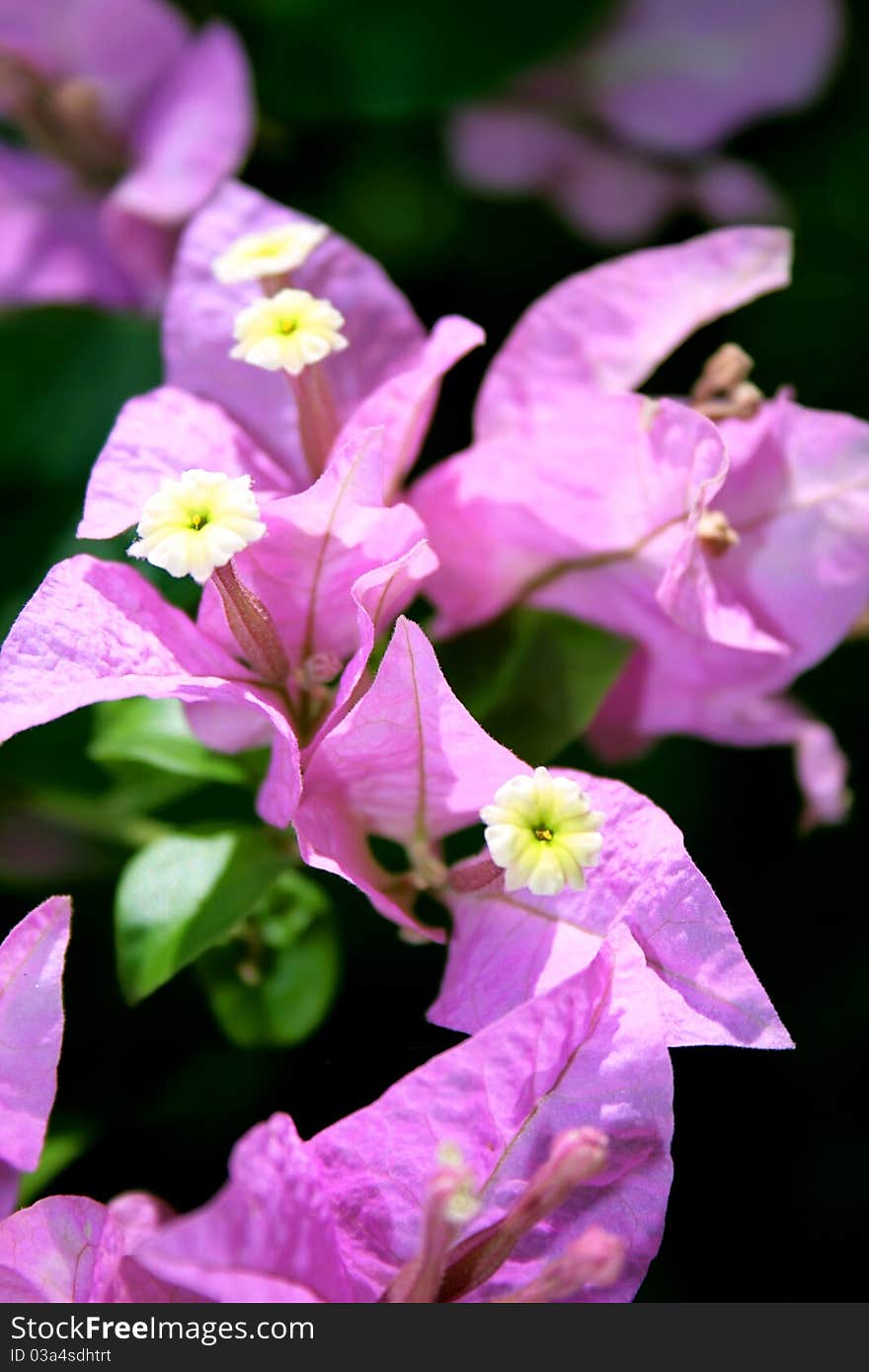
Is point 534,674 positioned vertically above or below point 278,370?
below

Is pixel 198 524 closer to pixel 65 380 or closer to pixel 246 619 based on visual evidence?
pixel 246 619

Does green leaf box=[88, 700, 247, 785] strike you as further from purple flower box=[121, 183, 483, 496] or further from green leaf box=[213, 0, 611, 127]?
green leaf box=[213, 0, 611, 127]

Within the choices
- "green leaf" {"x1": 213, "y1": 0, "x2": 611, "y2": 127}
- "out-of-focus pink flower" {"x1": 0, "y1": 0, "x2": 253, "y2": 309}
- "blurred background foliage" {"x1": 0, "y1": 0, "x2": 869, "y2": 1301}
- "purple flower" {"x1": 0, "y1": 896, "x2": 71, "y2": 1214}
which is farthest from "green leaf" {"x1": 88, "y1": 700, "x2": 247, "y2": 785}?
"green leaf" {"x1": 213, "y1": 0, "x2": 611, "y2": 127}

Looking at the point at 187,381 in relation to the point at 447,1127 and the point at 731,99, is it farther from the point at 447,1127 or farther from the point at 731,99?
the point at 731,99

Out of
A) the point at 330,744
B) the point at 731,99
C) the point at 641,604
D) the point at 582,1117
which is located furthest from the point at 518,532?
the point at 731,99

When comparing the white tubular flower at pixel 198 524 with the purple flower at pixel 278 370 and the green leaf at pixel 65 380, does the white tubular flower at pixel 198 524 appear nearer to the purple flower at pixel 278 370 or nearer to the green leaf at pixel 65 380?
the purple flower at pixel 278 370

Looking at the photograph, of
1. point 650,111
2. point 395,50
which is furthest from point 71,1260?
point 650,111
